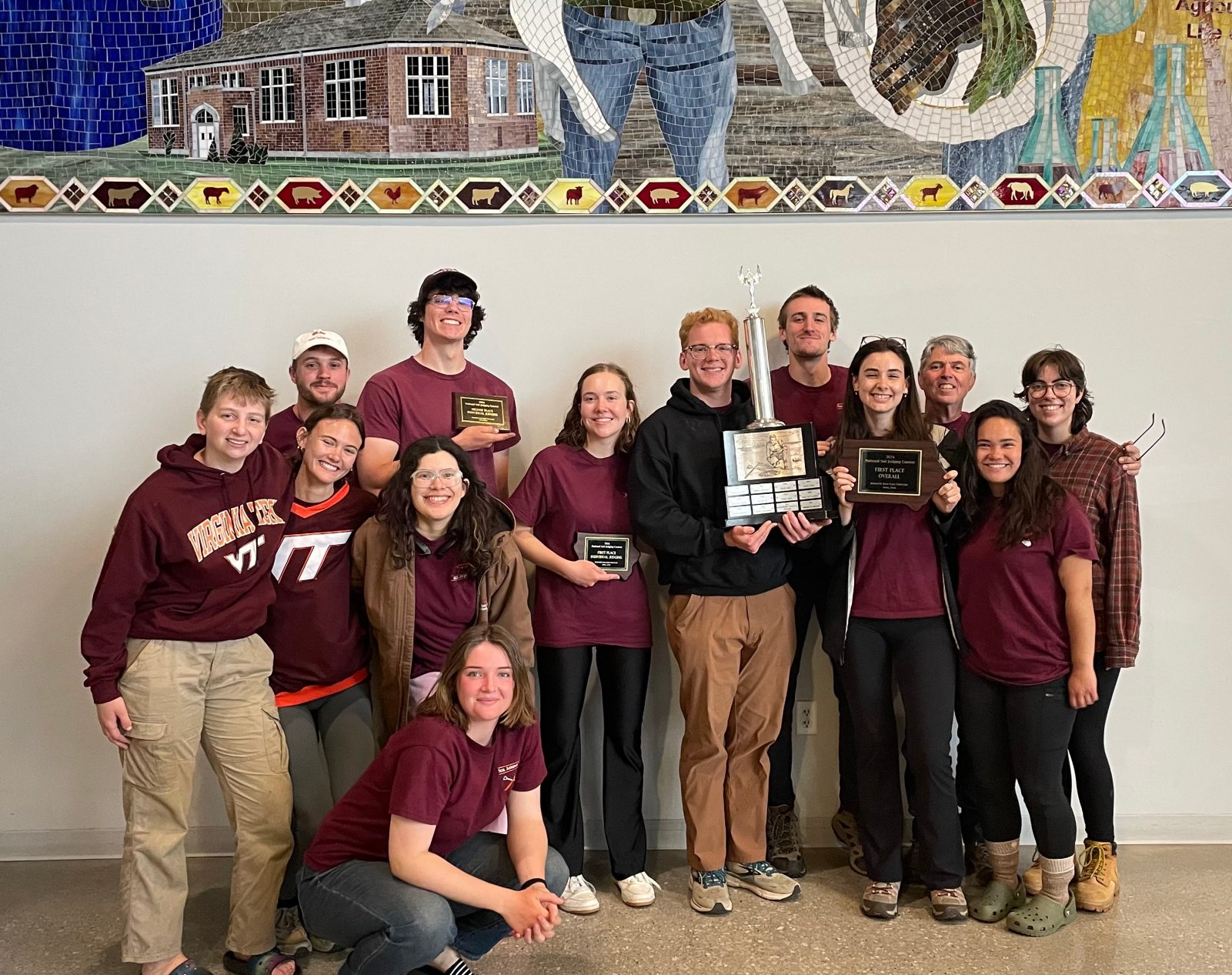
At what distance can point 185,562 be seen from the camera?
2.39 meters

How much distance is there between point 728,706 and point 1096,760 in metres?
1.02

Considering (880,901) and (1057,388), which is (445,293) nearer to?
(1057,388)

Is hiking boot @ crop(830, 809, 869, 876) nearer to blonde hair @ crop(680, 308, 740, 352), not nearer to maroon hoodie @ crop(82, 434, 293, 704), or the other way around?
blonde hair @ crop(680, 308, 740, 352)

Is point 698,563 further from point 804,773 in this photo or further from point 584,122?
point 584,122

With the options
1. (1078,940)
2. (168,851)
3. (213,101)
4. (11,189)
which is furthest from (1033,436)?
(11,189)

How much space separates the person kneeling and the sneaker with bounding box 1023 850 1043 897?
1.34 meters

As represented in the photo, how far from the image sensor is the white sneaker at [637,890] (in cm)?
288

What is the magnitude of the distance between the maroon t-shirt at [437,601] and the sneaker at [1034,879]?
5.59 ft

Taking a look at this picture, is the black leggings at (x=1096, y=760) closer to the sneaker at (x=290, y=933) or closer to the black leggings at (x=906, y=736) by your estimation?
the black leggings at (x=906, y=736)

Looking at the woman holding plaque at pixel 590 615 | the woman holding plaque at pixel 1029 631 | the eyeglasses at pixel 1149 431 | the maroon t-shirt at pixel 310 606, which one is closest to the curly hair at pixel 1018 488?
the woman holding plaque at pixel 1029 631

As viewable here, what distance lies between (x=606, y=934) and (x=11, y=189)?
2.94 meters

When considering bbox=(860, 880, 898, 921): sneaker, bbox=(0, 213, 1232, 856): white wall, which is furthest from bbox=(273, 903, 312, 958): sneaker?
bbox=(860, 880, 898, 921): sneaker

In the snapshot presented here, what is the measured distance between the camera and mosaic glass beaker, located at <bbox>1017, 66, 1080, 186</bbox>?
10.9 ft

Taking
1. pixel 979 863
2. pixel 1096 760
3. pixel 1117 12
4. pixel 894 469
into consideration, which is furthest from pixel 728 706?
pixel 1117 12
